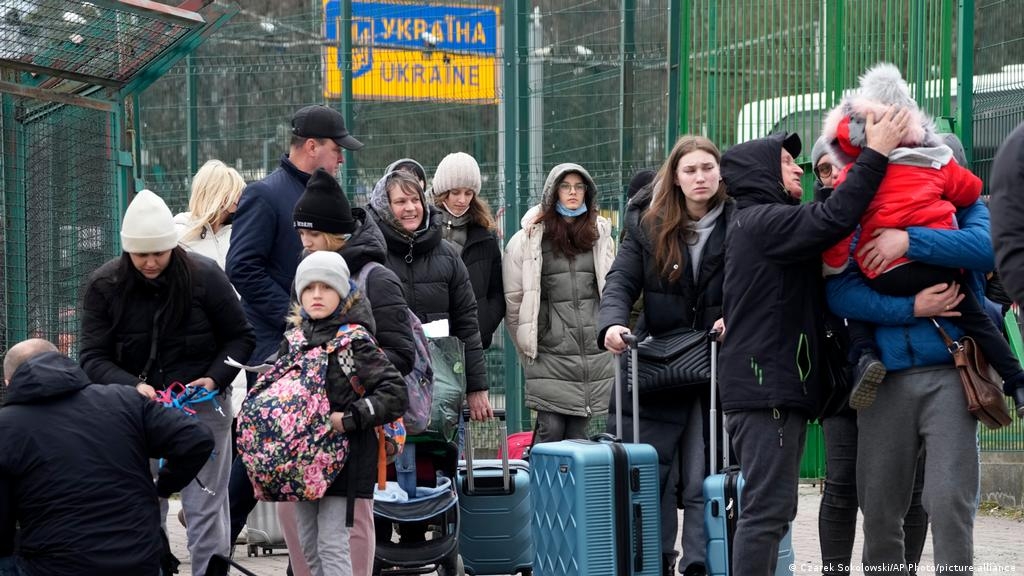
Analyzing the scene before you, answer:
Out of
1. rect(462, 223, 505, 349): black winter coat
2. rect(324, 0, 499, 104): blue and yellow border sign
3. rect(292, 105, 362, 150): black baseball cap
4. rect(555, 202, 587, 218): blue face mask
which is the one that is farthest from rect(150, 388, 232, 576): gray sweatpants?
rect(324, 0, 499, 104): blue and yellow border sign

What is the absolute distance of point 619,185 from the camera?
34.3 feet

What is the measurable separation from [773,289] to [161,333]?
8.36ft

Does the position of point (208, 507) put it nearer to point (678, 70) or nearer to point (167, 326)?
point (167, 326)

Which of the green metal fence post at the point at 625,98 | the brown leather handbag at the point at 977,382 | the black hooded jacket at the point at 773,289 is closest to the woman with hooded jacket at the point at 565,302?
the green metal fence post at the point at 625,98

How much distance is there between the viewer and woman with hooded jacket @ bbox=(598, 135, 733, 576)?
22.1 feet

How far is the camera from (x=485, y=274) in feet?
27.8

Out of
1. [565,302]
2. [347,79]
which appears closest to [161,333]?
[565,302]

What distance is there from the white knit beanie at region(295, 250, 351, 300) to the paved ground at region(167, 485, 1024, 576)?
7.75 feet

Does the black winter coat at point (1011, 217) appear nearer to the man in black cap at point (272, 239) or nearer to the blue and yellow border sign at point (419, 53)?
the man in black cap at point (272, 239)

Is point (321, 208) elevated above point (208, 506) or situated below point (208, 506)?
above

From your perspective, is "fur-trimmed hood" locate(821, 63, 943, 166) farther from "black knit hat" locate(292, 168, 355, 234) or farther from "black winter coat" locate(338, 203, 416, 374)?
"black knit hat" locate(292, 168, 355, 234)

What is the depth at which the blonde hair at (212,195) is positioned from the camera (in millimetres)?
8164

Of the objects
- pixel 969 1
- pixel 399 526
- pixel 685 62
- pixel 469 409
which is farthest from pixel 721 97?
pixel 399 526

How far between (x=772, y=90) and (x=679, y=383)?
4.45 metres
